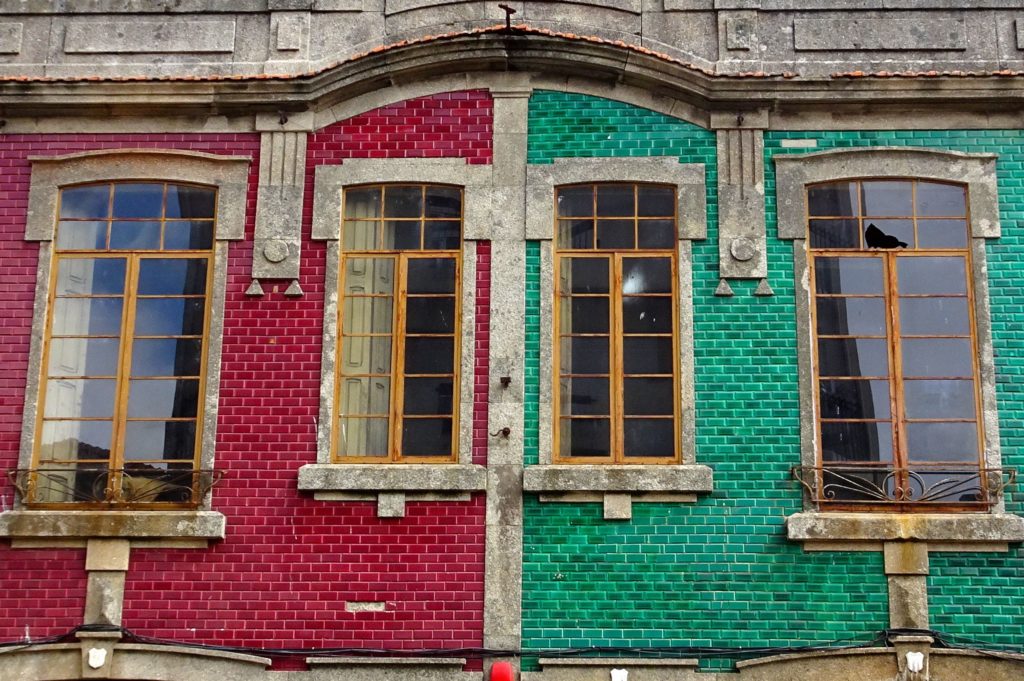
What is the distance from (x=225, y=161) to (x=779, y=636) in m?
5.56

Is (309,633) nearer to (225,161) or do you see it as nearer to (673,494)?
(673,494)

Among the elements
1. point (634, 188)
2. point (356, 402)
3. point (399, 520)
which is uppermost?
point (634, 188)

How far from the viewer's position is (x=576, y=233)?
10.4m

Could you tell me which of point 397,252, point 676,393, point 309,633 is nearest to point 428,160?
point 397,252

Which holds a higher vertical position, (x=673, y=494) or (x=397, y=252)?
(x=397, y=252)

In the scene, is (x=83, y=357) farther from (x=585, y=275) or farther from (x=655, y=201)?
(x=655, y=201)

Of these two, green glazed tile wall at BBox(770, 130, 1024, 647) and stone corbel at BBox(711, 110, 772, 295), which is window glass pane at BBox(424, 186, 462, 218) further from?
green glazed tile wall at BBox(770, 130, 1024, 647)

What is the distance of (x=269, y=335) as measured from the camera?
10.2 metres

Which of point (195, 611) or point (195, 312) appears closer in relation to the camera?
point (195, 611)

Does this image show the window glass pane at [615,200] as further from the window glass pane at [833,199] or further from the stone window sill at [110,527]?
the stone window sill at [110,527]

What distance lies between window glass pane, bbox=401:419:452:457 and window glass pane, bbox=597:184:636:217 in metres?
2.06

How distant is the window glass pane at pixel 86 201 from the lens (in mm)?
10602

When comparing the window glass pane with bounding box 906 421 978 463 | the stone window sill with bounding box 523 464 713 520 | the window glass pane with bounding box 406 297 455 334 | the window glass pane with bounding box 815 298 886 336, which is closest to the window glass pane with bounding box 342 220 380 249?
the window glass pane with bounding box 406 297 455 334

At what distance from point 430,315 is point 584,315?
46.7 inches
